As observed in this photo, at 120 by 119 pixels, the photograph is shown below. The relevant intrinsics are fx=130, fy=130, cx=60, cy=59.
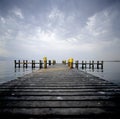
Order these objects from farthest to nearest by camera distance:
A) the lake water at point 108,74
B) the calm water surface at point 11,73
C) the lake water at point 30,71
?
the lake water at point 108,74, the lake water at point 30,71, the calm water surface at point 11,73

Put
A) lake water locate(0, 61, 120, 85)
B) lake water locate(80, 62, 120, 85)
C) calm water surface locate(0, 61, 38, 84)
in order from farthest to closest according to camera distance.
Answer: lake water locate(80, 62, 120, 85) → lake water locate(0, 61, 120, 85) → calm water surface locate(0, 61, 38, 84)

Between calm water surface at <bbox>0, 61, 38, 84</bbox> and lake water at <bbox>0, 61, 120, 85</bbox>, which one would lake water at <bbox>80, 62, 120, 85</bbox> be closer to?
lake water at <bbox>0, 61, 120, 85</bbox>

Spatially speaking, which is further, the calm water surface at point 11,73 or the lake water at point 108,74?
the lake water at point 108,74

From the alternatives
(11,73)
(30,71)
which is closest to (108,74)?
(30,71)

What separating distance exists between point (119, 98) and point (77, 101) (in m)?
0.96

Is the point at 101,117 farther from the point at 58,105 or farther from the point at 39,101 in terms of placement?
the point at 39,101

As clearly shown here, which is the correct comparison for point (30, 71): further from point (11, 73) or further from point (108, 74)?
point (108, 74)

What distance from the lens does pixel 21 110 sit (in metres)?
2.25

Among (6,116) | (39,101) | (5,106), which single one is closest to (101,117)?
(39,101)

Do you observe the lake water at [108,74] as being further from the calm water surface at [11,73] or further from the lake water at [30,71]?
the calm water surface at [11,73]

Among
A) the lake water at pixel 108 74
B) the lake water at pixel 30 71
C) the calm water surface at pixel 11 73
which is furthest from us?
the lake water at pixel 108 74

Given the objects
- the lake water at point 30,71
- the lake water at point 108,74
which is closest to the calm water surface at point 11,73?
the lake water at point 30,71

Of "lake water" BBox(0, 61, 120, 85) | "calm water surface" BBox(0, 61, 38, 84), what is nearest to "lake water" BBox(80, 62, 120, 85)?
"lake water" BBox(0, 61, 120, 85)

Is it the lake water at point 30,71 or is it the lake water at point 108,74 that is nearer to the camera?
the lake water at point 30,71
